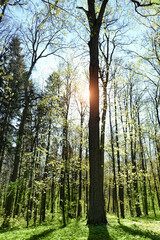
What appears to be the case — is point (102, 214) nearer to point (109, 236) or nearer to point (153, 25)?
point (109, 236)

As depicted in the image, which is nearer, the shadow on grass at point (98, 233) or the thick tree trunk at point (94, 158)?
the shadow on grass at point (98, 233)

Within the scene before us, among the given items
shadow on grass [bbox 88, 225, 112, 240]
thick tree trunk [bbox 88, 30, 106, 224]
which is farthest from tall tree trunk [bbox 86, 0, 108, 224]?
shadow on grass [bbox 88, 225, 112, 240]

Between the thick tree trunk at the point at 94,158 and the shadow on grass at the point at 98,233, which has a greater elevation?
the thick tree trunk at the point at 94,158

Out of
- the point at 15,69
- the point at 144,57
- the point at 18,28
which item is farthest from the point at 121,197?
the point at 18,28

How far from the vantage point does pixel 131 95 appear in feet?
60.1

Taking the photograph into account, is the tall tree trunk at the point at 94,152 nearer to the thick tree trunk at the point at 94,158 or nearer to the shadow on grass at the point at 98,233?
the thick tree trunk at the point at 94,158

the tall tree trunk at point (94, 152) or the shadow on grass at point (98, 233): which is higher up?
the tall tree trunk at point (94, 152)

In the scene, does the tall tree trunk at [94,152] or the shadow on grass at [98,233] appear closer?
the shadow on grass at [98,233]

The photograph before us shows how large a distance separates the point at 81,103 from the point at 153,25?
8412mm

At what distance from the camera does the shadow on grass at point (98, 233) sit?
414cm

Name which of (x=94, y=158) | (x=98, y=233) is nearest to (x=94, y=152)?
(x=94, y=158)

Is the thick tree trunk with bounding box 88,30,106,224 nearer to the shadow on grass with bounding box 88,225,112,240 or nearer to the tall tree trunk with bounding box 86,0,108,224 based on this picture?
the tall tree trunk with bounding box 86,0,108,224

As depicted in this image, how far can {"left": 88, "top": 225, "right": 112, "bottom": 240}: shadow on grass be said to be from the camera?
4.14m

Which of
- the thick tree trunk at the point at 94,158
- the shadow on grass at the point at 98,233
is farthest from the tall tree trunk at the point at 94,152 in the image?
the shadow on grass at the point at 98,233
